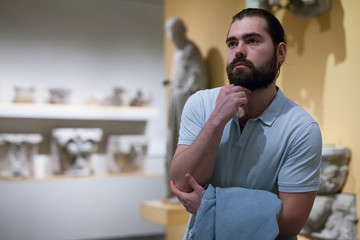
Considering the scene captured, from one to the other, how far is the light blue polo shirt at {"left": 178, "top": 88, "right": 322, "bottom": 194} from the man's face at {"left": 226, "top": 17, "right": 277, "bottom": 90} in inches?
4.2

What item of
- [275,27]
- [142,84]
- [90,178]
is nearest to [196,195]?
[275,27]

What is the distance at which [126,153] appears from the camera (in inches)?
219

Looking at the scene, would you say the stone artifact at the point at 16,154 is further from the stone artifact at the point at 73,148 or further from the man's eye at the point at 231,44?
the man's eye at the point at 231,44

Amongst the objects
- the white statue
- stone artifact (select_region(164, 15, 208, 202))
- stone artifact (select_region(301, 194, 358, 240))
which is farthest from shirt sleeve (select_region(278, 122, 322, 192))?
stone artifact (select_region(164, 15, 208, 202))

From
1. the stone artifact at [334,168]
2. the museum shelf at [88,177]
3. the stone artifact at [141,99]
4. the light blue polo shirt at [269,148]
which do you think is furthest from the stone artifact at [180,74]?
the stone artifact at [141,99]

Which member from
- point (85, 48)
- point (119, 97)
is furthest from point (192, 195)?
Answer: point (85, 48)

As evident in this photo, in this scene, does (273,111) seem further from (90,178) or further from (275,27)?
(90,178)

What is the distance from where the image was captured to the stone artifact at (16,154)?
4879 millimetres

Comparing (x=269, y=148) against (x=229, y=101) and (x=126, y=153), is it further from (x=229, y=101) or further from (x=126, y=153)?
(x=126, y=153)

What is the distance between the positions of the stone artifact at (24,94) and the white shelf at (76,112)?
0.06 metres

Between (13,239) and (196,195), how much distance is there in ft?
11.2

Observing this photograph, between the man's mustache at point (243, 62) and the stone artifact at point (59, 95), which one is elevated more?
the stone artifact at point (59, 95)

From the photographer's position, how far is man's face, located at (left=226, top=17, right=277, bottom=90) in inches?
50.1

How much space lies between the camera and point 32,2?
5.18 meters
